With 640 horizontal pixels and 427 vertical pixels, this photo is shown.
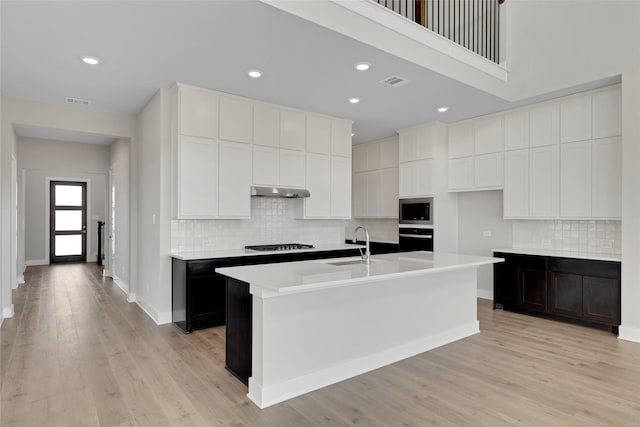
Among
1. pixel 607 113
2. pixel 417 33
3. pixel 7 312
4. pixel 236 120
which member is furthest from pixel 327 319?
pixel 7 312

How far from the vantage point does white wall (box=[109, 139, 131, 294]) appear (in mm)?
6199

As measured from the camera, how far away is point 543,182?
4.93 m

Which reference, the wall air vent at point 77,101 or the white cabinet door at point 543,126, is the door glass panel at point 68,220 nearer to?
the wall air vent at point 77,101

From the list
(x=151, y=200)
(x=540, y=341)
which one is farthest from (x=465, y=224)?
(x=151, y=200)

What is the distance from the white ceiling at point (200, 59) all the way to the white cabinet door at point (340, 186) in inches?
33.2

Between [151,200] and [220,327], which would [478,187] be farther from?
[151,200]

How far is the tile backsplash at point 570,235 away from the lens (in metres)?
4.60

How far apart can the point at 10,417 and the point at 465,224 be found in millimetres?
5851

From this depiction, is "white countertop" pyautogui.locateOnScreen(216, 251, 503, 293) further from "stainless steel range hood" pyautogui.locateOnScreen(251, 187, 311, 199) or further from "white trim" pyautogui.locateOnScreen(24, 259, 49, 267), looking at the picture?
"white trim" pyautogui.locateOnScreen(24, 259, 49, 267)

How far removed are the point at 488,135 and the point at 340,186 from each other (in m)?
2.34

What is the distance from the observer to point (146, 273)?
16.7 feet

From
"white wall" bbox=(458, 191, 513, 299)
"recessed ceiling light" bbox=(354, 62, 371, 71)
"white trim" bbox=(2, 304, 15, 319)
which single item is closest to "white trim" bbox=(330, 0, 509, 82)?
"recessed ceiling light" bbox=(354, 62, 371, 71)

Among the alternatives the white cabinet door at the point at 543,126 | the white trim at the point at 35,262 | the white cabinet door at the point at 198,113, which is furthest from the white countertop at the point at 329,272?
the white trim at the point at 35,262

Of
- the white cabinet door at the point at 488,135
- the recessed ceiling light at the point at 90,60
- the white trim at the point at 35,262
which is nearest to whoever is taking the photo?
the recessed ceiling light at the point at 90,60
